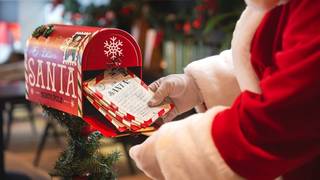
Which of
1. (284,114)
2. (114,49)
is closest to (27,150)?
A: (114,49)

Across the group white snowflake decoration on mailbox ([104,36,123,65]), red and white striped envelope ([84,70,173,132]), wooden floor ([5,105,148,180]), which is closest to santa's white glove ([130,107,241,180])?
red and white striped envelope ([84,70,173,132])

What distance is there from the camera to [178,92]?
1.08 metres

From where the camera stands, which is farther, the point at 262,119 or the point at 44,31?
the point at 44,31

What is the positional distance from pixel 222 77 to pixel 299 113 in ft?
1.16

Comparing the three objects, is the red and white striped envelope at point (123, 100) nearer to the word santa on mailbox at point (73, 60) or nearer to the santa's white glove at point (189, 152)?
the word santa on mailbox at point (73, 60)

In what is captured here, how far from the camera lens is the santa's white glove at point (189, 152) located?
0.78 meters

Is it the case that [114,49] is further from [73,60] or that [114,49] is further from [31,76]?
[31,76]

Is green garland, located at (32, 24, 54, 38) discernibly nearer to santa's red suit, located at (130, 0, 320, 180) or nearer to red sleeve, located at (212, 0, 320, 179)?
santa's red suit, located at (130, 0, 320, 180)

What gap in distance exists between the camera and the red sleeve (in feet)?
2.36

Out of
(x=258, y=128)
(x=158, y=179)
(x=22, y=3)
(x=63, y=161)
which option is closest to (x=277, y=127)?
(x=258, y=128)

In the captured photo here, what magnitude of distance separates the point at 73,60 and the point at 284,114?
455 mm

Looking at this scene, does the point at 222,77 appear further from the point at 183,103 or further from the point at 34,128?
the point at 34,128

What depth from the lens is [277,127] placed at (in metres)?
0.74

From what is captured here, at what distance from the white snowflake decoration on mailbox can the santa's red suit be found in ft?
0.82
